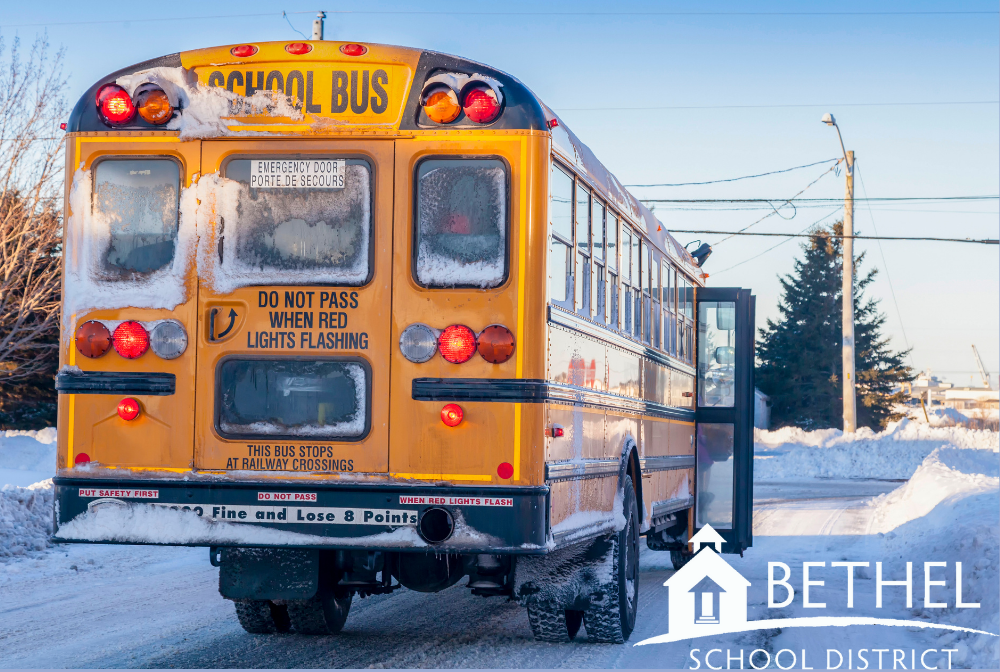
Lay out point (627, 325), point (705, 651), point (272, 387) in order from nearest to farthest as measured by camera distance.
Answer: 1. point (272, 387)
2. point (705, 651)
3. point (627, 325)

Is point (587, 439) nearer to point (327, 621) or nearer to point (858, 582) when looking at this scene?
point (327, 621)

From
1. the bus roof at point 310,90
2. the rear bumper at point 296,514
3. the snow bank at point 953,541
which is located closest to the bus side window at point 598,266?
the bus roof at point 310,90

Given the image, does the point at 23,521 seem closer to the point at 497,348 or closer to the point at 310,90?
the point at 310,90

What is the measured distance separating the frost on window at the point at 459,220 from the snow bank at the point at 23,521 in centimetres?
647

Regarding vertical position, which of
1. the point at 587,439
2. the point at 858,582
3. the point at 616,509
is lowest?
the point at 858,582

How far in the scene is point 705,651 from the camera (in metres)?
7.01

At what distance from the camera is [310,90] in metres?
5.84

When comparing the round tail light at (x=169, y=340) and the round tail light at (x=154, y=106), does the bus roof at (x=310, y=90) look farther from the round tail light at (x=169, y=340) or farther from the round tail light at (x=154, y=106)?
the round tail light at (x=169, y=340)

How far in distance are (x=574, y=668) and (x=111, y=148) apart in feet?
12.0

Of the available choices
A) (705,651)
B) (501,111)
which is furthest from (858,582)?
(501,111)

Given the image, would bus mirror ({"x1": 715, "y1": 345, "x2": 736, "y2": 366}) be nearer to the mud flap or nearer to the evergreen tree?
the mud flap

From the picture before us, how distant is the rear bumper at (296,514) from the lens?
218 inches

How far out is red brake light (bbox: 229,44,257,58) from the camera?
5.89 metres

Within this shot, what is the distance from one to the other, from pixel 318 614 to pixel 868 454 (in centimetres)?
2744
